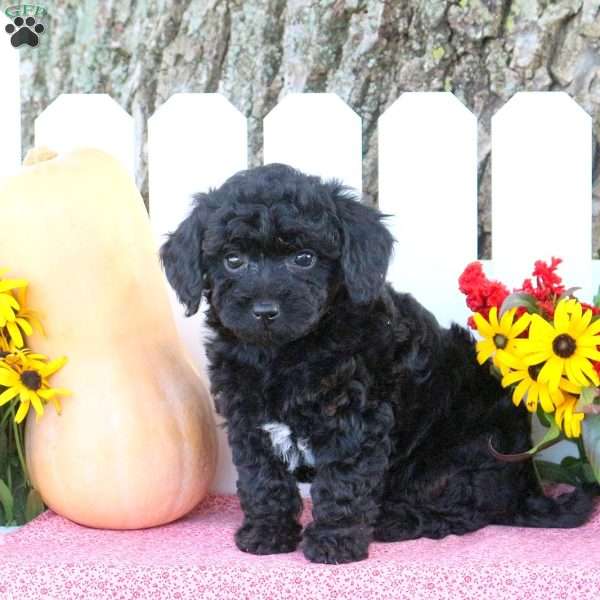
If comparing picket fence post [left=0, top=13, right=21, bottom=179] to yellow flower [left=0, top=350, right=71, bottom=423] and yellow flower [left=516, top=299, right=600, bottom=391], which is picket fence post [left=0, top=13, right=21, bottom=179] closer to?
yellow flower [left=0, top=350, right=71, bottom=423]

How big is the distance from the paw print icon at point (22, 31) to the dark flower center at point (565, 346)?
243cm

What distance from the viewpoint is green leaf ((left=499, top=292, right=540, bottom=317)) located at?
10.9 ft

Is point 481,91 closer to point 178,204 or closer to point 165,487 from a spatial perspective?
point 178,204

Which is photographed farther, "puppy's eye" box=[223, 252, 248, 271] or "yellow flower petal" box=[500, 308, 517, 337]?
"yellow flower petal" box=[500, 308, 517, 337]

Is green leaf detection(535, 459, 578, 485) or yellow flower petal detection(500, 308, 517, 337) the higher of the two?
yellow flower petal detection(500, 308, 517, 337)

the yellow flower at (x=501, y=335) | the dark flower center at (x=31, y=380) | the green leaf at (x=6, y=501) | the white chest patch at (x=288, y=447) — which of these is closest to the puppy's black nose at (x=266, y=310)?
the white chest patch at (x=288, y=447)

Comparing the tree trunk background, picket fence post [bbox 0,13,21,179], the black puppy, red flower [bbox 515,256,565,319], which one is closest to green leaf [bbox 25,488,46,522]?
the black puppy

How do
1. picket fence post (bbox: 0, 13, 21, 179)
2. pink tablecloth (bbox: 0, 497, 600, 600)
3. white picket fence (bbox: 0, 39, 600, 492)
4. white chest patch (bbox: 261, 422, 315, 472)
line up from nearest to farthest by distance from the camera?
pink tablecloth (bbox: 0, 497, 600, 600) < white chest patch (bbox: 261, 422, 315, 472) < white picket fence (bbox: 0, 39, 600, 492) < picket fence post (bbox: 0, 13, 21, 179)

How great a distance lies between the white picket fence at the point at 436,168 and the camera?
3846 mm

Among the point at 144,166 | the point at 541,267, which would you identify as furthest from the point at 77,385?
the point at 144,166

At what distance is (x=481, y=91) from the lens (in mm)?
5281

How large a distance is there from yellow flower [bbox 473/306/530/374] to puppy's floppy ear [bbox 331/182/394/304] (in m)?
0.49

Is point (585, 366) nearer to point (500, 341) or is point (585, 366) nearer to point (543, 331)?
point (543, 331)

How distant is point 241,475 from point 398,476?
0.52 m
